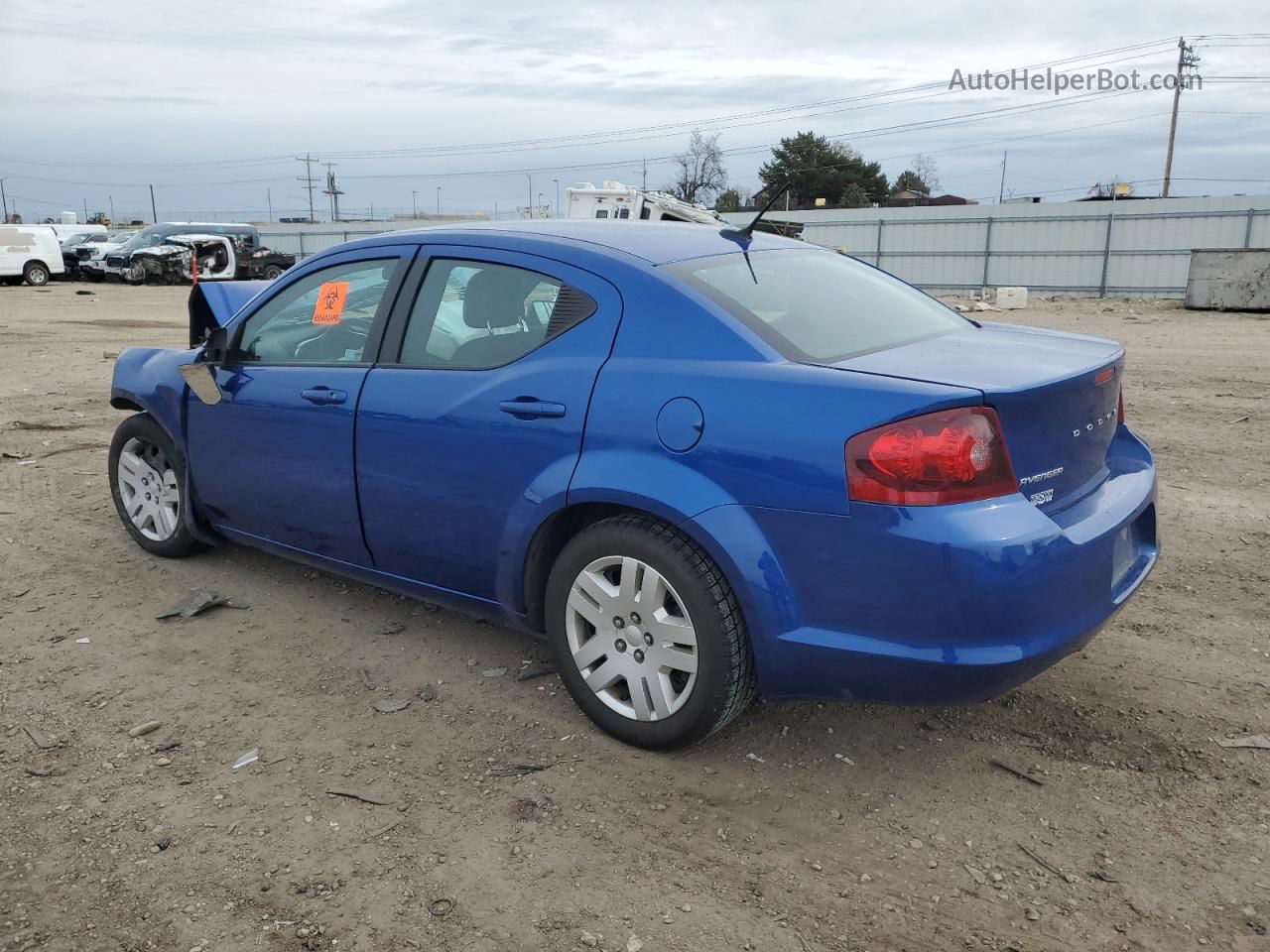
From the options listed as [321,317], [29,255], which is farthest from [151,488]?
[29,255]

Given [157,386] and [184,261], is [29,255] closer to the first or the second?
[184,261]

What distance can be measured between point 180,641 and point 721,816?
8.06 feet

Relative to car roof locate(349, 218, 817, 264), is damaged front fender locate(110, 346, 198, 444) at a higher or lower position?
lower

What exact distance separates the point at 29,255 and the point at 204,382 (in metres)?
30.1

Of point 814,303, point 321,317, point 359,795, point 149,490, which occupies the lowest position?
point 359,795

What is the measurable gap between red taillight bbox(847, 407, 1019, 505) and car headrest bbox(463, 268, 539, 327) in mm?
1369

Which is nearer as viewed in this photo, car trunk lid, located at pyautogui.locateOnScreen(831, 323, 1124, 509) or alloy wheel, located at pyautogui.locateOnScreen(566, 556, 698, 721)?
car trunk lid, located at pyautogui.locateOnScreen(831, 323, 1124, 509)

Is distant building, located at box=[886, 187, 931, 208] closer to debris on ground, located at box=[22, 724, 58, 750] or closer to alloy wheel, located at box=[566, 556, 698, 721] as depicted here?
alloy wheel, located at box=[566, 556, 698, 721]

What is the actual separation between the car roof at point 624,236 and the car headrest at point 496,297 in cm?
16

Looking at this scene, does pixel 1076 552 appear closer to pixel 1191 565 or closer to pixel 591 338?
pixel 591 338

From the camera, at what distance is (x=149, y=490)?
5.05 metres

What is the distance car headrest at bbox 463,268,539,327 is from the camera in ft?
11.5

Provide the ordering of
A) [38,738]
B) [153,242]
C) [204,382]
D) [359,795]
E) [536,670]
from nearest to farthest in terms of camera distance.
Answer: [359,795], [38,738], [536,670], [204,382], [153,242]

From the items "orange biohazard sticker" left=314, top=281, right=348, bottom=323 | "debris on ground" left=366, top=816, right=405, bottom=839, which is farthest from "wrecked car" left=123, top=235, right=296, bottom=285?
"debris on ground" left=366, top=816, right=405, bottom=839
